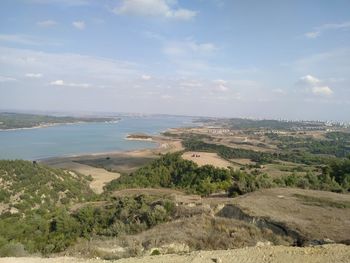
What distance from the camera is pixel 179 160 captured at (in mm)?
48188

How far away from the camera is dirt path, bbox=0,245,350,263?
962cm

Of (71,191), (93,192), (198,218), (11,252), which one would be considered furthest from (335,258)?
(93,192)

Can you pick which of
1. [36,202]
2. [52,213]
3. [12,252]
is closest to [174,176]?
[36,202]

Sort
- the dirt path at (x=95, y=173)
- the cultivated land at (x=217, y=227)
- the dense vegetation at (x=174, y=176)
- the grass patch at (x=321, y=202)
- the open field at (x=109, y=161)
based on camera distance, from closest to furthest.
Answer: the cultivated land at (x=217, y=227) < the grass patch at (x=321, y=202) < the dense vegetation at (x=174, y=176) < the dirt path at (x=95, y=173) < the open field at (x=109, y=161)

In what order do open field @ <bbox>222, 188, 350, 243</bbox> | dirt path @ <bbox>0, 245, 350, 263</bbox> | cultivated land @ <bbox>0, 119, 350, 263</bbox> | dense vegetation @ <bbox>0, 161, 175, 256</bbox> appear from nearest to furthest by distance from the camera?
1. dirt path @ <bbox>0, 245, 350, 263</bbox>
2. cultivated land @ <bbox>0, 119, 350, 263</bbox>
3. open field @ <bbox>222, 188, 350, 243</bbox>
4. dense vegetation @ <bbox>0, 161, 175, 256</bbox>

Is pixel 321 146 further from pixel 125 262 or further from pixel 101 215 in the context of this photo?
pixel 125 262

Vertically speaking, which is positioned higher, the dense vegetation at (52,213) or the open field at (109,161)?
the dense vegetation at (52,213)

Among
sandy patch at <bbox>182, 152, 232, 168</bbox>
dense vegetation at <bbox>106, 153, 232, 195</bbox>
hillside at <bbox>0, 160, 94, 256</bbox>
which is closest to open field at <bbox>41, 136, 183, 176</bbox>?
sandy patch at <bbox>182, 152, 232, 168</bbox>

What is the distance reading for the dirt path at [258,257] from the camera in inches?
379

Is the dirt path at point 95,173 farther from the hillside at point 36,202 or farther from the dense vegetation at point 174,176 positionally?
the dense vegetation at point 174,176

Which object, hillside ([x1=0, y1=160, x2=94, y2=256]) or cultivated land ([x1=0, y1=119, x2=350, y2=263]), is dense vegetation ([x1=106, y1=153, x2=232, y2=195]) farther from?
hillside ([x1=0, y1=160, x2=94, y2=256])

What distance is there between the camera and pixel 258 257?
32.4ft

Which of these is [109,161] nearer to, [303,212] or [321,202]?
[321,202]

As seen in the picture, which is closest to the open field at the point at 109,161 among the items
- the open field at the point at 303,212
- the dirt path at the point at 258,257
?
the open field at the point at 303,212
